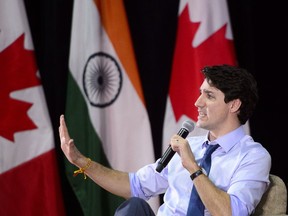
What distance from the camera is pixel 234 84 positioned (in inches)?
86.1

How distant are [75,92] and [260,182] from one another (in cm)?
152

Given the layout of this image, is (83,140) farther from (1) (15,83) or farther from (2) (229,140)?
→ (2) (229,140)

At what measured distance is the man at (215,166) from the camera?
6.57 ft

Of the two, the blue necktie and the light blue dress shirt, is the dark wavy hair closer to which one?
the light blue dress shirt

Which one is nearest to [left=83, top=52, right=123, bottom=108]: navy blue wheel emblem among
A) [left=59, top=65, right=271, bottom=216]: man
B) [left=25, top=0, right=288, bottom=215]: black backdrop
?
[left=25, top=0, right=288, bottom=215]: black backdrop

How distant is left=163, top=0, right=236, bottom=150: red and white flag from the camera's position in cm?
318

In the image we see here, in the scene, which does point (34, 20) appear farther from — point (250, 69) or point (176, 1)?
point (250, 69)

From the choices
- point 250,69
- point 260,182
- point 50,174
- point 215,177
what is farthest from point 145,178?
point 250,69

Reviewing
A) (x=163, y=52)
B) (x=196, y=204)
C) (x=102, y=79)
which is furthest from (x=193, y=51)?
(x=196, y=204)

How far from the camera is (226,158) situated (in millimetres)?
2184

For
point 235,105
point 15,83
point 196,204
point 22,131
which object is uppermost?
point 15,83

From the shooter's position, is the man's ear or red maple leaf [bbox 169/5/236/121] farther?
red maple leaf [bbox 169/5/236/121]

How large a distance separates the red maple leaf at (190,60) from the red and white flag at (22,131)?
0.78m

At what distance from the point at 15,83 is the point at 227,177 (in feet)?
5.11
